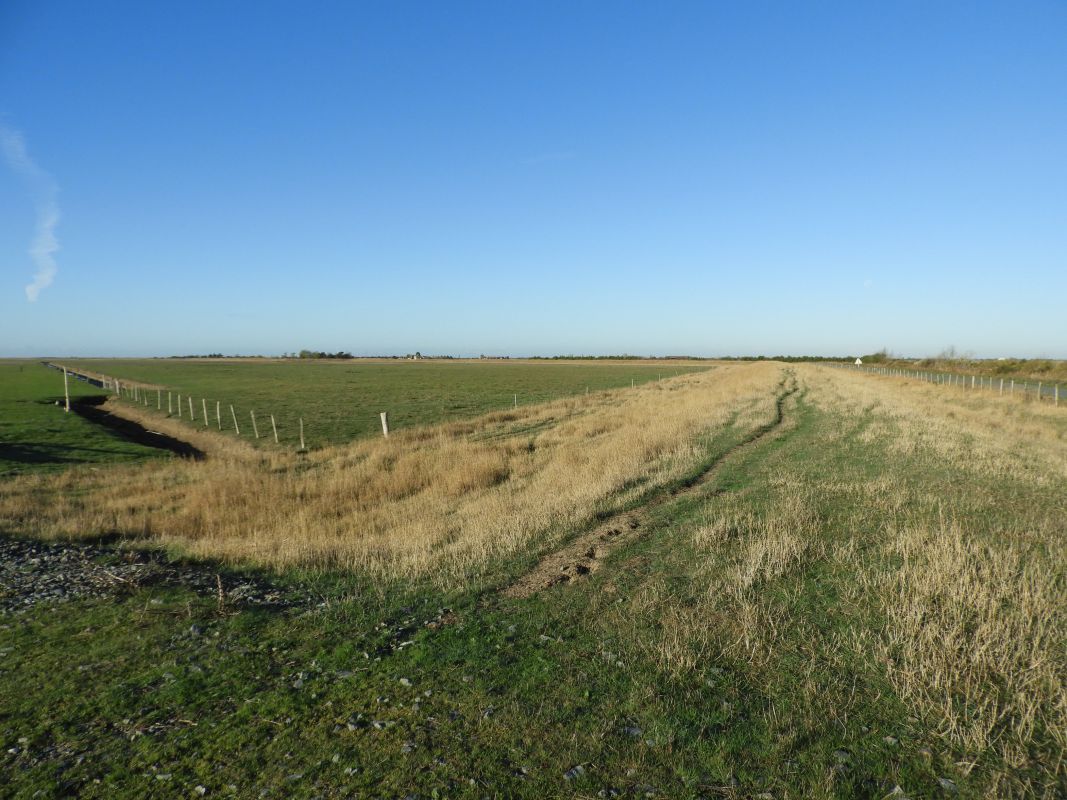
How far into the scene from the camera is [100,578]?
1024 centimetres

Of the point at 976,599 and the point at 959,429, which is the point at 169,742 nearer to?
the point at 976,599

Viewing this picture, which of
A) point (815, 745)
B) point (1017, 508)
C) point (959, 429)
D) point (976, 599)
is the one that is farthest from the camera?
point (959, 429)

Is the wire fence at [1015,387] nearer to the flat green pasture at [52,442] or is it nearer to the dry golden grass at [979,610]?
the dry golden grass at [979,610]

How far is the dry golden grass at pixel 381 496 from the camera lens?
11.7m

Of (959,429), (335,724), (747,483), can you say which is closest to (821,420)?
(959,429)

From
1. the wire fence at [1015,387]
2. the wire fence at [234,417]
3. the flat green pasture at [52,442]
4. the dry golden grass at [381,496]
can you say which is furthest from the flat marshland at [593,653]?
the wire fence at [1015,387]

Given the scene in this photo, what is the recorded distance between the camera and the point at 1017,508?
11.6 meters

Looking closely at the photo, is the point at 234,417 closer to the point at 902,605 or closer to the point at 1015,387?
the point at 902,605

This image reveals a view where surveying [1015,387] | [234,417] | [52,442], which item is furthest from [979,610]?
[1015,387]

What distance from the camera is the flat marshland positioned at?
4840 millimetres

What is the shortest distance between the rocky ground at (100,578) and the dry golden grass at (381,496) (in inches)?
39.3

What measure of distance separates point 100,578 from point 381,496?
1000 centimetres

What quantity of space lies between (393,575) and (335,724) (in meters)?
4.34

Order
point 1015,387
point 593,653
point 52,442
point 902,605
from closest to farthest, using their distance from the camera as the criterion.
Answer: point 593,653
point 902,605
point 52,442
point 1015,387
